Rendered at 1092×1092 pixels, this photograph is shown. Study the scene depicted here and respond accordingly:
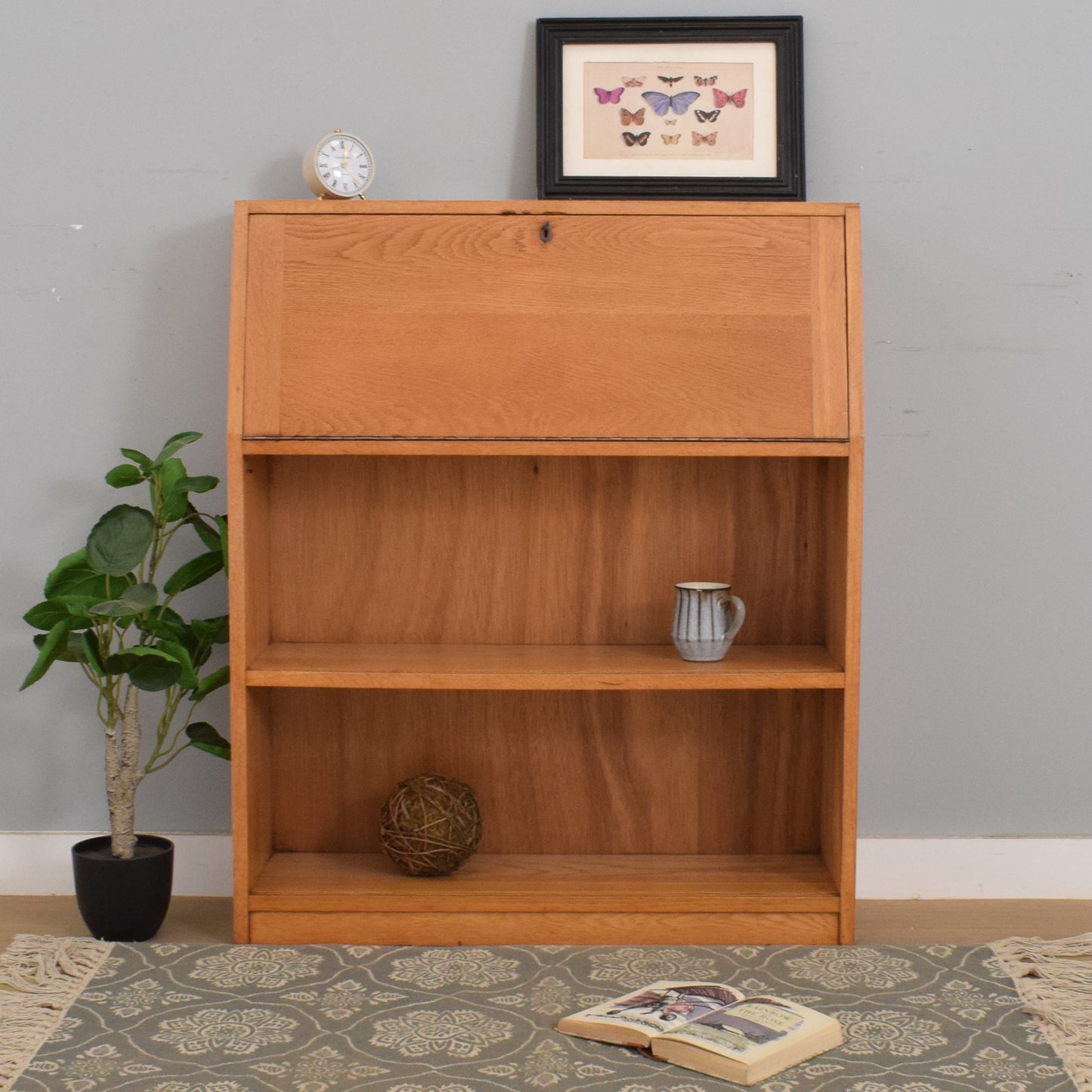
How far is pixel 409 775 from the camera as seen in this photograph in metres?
2.46

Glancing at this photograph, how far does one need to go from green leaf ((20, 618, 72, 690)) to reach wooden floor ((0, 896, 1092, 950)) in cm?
51

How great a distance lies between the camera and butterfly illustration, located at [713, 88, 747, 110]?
2.35 meters

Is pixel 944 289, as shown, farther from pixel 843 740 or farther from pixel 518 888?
pixel 518 888

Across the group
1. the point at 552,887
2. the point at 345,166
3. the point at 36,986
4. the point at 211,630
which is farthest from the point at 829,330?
the point at 36,986

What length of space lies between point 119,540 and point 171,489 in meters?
0.13

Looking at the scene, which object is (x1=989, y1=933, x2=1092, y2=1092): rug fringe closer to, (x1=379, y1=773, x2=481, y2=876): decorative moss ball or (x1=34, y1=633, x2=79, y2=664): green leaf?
(x1=379, y1=773, x2=481, y2=876): decorative moss ball

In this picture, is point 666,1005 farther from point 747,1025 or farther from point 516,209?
point 516,209

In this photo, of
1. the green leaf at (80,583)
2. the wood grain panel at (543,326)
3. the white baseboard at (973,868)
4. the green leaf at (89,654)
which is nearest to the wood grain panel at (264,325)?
the wood grain panel at (543,326)

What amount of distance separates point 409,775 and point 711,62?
1512 mm

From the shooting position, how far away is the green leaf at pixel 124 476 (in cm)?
219

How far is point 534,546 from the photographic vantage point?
95.4 inches

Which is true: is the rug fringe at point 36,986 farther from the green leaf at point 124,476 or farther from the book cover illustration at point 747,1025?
the book cover illustration at point 747,1025

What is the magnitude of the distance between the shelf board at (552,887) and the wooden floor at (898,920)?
115 millimetres

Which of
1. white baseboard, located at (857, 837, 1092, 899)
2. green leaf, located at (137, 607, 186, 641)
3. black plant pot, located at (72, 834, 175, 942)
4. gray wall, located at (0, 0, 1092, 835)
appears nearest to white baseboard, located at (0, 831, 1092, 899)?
white baseboard, located at (857, 837, 1092, 899)
